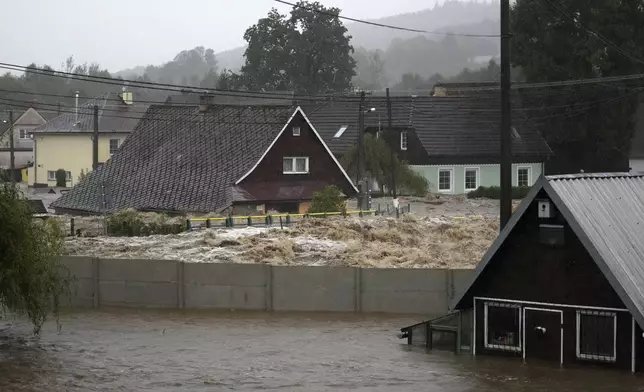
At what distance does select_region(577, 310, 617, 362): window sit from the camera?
67.7ft

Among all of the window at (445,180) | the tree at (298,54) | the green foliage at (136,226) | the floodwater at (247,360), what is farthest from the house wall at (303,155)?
the tree at (298,54)

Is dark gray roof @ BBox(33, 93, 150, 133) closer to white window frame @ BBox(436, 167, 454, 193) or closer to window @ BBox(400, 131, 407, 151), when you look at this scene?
window @ BBox(400, 131, 407, 151)

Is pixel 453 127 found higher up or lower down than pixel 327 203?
higher up

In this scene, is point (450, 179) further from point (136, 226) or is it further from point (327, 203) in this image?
point (136, 226)

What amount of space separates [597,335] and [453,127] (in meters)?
43.6

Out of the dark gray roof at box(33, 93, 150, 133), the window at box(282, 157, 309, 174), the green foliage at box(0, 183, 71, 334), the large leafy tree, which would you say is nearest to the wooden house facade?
the green foliage at box(0, 183, 71, 334)

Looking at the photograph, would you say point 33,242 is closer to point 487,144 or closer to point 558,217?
point 558,217

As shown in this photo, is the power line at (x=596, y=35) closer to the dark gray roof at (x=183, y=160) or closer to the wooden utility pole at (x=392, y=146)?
the wooden utility pole at (x=392, y=146)

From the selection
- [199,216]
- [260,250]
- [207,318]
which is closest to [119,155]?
[199,216]

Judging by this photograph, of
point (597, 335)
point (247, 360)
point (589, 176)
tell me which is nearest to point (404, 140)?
point (247, 360)

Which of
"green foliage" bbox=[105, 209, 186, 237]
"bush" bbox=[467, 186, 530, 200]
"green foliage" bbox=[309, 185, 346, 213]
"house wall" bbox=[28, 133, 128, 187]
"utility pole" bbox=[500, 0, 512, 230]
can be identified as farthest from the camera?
"house wall" bbox=[28, 133, 128, 187]

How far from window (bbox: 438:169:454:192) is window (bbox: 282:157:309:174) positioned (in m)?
14.5

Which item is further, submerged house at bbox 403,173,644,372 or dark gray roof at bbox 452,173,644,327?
submerged house at bbox 403,173,644,372

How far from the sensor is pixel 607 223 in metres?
21.6
